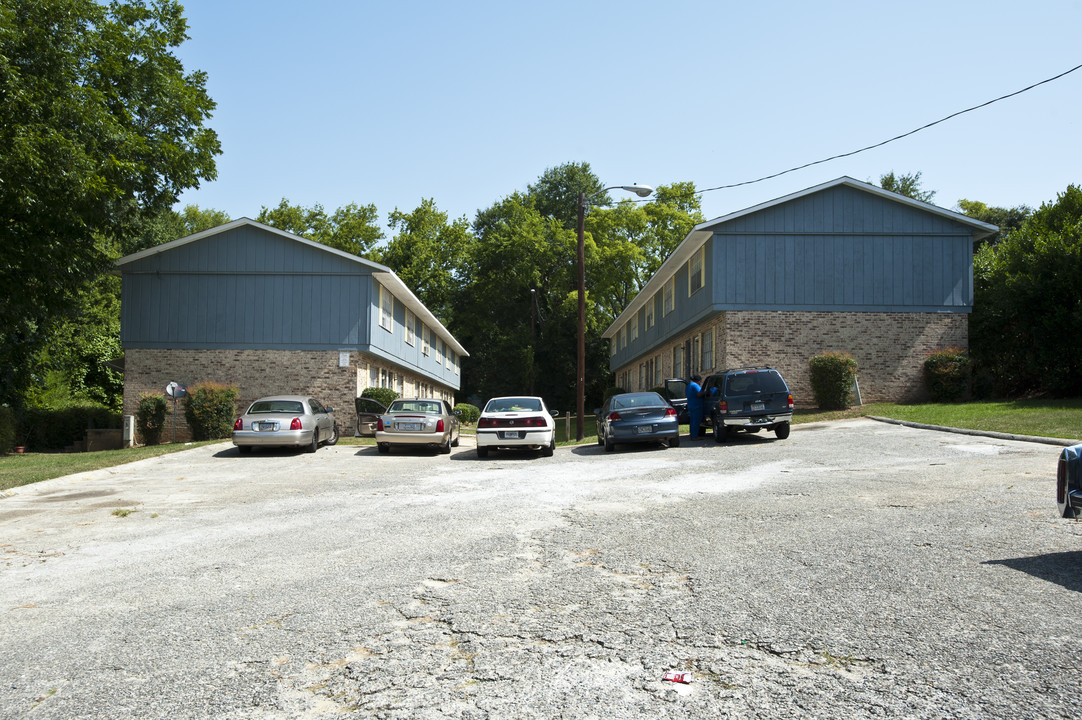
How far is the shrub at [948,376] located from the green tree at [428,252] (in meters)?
40.5

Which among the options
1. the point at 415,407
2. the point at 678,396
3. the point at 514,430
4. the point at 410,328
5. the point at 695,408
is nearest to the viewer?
the point at 514,430

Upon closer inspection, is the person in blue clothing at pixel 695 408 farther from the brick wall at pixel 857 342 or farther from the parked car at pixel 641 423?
the brick wall at pixel 857 342

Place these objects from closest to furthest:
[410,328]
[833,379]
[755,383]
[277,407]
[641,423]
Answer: [641,423] < [755,383] < [277,407] < [833,379] < [410,328]

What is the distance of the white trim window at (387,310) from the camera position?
29602 millimetres

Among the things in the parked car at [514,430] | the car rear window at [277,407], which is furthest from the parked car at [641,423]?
the car rear window at [277,407]

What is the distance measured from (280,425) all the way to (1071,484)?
16114 millimetres

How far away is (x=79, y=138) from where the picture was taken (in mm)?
21625

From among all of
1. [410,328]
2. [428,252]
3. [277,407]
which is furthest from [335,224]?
[277,407]

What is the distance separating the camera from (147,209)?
26.4m

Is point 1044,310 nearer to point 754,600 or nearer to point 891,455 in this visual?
point 891,455

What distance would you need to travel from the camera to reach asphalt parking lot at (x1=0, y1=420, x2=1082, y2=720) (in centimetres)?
398

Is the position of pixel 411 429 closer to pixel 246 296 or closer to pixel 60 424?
pixel 246 296

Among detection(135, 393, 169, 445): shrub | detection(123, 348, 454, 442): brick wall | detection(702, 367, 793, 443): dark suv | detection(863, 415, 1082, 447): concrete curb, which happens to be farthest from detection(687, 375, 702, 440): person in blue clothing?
detection(135, 393, 169, 445): shrub

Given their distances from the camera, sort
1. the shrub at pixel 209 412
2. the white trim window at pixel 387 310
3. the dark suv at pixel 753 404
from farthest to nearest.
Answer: the white trim window at pixel 387 310, the shrub at pixel 209 412, the dark suv at pixel 753 404
